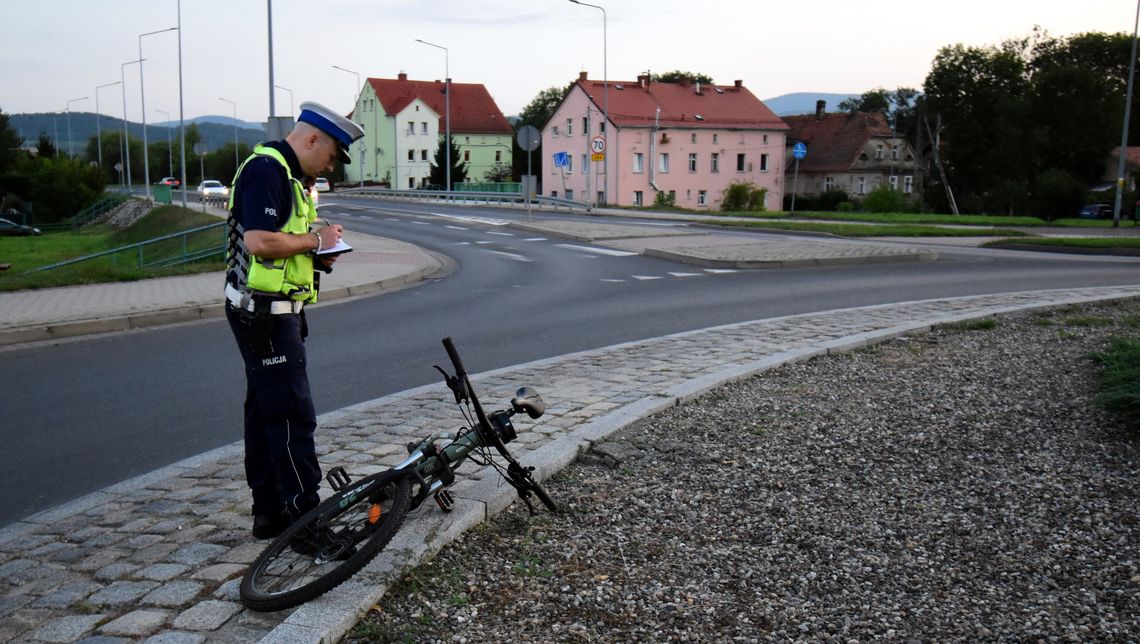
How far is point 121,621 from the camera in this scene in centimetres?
355

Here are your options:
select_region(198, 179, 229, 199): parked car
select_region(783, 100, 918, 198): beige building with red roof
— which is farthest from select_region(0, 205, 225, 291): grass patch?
select_region(783, 100, 918, 198): beige building with red roof

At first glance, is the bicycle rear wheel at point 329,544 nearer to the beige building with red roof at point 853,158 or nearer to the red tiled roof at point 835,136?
the beige building with red roof at point 853,158

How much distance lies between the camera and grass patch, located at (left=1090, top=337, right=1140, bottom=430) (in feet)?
19.3

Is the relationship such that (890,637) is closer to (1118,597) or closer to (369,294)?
(1118,597)

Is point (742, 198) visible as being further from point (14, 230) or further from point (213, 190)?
point (14, 230)

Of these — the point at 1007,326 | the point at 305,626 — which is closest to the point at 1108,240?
the point at 1007,326

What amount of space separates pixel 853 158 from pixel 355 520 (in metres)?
90.9

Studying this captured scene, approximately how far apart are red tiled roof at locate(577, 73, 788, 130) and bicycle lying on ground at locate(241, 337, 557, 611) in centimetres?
7008

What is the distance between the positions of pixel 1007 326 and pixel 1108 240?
57.0 ft

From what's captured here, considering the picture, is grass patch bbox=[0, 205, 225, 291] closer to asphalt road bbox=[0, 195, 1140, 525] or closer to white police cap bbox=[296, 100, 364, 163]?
asphalt road bbox=[0, 195, 1140, 525]

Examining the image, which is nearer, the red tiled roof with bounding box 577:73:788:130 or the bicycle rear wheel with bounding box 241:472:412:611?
the bicycle rear wheel with bounding box 241:472:412:611

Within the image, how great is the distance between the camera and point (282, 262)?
13.0ft

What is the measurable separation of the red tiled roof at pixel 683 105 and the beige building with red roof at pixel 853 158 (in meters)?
11.6

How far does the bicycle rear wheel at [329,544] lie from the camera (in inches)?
142
